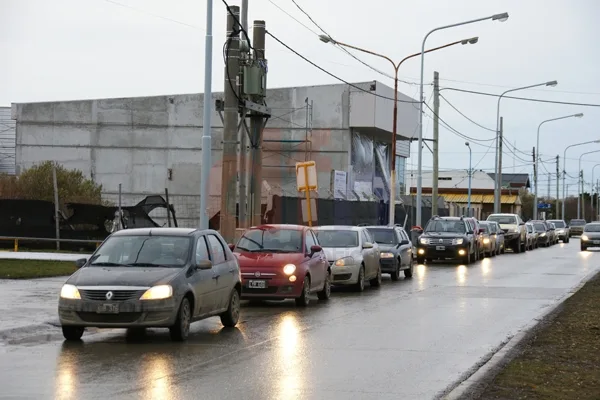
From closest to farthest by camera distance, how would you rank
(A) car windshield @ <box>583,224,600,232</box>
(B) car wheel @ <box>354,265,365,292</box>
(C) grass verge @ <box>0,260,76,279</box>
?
(C) grass verge @ <box>0,260,76,279</box>
(B) car wheel @ <box>354,265,365,292</box>
(A) car windshield @ <box>583,224,600,232</box>

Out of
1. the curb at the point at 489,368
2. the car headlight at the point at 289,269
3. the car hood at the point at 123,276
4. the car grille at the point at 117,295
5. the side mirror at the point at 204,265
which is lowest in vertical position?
the curb at the point at 489,368

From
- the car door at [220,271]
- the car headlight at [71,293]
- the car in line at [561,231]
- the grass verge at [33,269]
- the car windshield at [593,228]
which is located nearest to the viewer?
the car headlight at [71,293]

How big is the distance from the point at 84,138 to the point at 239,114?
4084 cm

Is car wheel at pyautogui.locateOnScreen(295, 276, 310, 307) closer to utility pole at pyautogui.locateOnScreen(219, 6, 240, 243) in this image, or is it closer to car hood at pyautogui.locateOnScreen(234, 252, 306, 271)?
car hood at pyautogui.locateOnScreen(234, 252, 306, 271)

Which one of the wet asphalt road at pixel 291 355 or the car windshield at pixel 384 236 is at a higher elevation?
the car windshield at pixel 384 236

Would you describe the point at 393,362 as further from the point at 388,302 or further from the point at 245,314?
the point at 388,302

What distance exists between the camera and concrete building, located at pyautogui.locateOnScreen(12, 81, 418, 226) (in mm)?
63562

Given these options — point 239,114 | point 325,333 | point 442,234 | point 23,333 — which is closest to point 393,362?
point 325,333

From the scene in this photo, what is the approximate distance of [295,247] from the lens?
21312mm

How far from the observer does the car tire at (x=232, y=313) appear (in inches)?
649

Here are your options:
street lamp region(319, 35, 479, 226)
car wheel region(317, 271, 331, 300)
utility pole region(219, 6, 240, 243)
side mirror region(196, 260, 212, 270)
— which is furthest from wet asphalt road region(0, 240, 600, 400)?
street lamp region(319, 35, 479, 226)

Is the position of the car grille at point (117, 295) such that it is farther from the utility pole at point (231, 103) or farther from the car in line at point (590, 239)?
the car in line at point (590, 239)

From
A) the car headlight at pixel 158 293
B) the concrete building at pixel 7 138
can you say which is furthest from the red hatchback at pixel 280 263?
the concrete building at pixel 7 138

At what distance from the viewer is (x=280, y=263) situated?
20547mm
